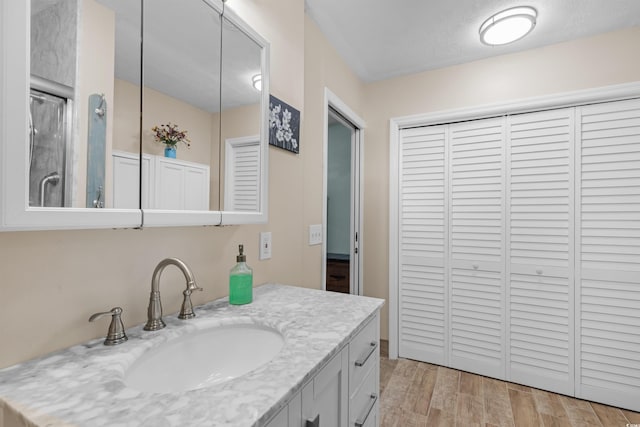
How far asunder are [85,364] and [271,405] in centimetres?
44

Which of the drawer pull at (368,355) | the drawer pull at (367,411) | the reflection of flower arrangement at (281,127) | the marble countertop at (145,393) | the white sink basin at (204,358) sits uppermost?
the reflection of flower arrangement at (281,127)

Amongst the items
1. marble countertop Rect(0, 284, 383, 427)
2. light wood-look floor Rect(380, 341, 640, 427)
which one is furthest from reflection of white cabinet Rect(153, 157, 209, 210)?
light wood-look floor Rect(380, 341, 640, 427)

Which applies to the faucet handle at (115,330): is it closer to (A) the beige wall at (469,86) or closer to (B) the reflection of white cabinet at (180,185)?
(B) the reflection of white cabinet at (180,185)

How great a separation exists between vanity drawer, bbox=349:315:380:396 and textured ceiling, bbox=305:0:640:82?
5.74 feet

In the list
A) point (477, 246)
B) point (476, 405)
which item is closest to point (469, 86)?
point (477, 246)

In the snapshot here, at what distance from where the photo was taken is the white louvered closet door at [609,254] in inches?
73.1

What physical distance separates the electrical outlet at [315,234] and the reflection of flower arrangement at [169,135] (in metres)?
0.99

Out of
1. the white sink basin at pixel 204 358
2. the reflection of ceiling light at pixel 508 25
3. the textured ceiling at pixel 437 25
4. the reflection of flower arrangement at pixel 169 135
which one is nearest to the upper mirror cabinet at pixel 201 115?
the reflection of flower arrangement at pixel 169 135

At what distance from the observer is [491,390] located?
80.8 inches

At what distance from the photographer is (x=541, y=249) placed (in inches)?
82.0

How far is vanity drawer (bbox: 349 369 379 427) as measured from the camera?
0.99 m

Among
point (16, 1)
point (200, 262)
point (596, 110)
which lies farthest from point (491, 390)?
point (16, 1)

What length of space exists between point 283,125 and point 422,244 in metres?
1.55

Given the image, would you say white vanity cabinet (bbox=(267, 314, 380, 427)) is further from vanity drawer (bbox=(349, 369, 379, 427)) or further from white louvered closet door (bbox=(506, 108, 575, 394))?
white louvered closet door (bbox=(506, 108, 575, 394))
